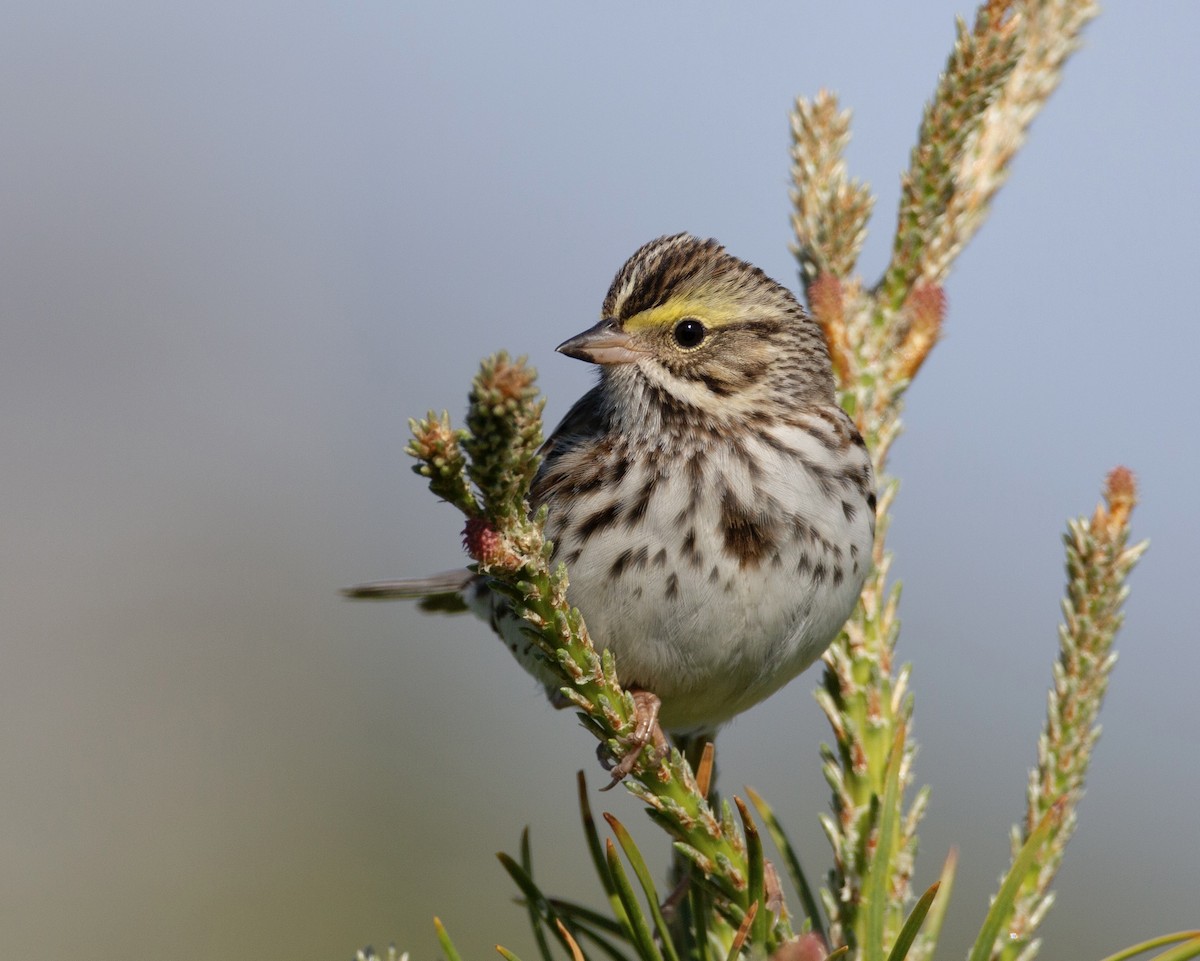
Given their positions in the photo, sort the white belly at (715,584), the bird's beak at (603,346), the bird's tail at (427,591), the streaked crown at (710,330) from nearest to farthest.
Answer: the white belly at (715,584) → the bird's beak at (603,346) → the streaked crown at (710,330) → the bird's tail at (427,591)

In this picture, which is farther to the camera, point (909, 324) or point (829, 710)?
point (909, 324)

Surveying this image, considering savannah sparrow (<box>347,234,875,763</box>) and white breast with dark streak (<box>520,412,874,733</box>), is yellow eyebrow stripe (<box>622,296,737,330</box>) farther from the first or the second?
white breast with dark streak (<box>520,412,874,733</box>)

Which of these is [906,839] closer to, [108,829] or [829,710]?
[829,710]

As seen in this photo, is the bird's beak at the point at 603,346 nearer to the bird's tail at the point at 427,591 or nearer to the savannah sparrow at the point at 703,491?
the savannah sparrow at the point at 703,491

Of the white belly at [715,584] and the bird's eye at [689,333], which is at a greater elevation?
the bird's eye at [689,333]

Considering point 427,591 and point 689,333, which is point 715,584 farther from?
point 427,591

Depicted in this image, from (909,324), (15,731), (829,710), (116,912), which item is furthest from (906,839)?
(15,731)

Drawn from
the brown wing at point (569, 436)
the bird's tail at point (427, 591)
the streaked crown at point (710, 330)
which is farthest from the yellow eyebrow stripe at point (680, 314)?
the bird's tail at point (427, 591)
